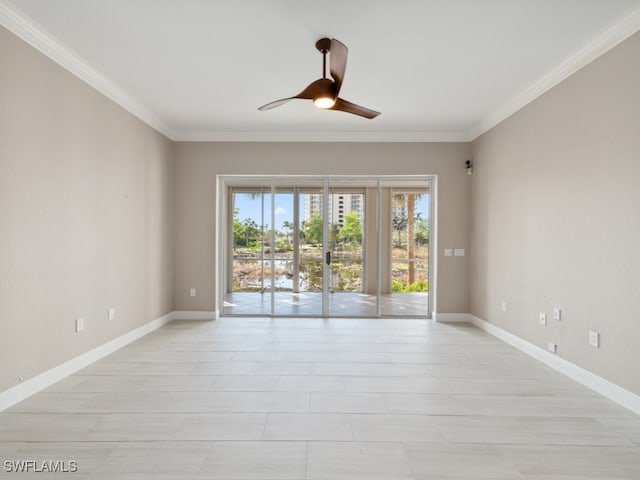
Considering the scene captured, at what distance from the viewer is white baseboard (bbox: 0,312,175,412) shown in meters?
2.49

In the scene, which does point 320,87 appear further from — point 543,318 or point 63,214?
point 543,318

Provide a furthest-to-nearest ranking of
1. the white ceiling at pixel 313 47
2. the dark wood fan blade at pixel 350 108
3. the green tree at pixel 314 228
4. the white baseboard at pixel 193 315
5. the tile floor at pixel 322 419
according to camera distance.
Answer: the green tree at pixel 314 228, the white baseboard at pixel 193 315, the dark wood fan blade at pixel 350 108, the white ceiling at pixel 313 47, the tile floor at pixel 322 419

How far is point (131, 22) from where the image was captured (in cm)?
257

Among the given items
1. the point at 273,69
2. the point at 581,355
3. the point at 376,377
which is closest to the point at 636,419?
the point at 581,355

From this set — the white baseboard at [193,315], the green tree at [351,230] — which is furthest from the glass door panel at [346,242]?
the white baseboard at [193,315]

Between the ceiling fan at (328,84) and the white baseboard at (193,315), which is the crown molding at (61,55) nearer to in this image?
the ceiling fan at (328,84)

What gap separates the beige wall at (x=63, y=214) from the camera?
249cm

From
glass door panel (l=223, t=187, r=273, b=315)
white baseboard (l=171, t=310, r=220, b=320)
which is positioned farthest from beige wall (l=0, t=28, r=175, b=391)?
glass door panel (l=223, t=187, r=273, b=315)

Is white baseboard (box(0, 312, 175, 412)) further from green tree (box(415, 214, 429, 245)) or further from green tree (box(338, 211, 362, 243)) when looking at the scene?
green tree (box(415, 214, 429, 245))

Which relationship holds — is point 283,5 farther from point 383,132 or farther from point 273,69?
point 383,132

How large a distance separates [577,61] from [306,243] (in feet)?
13.2

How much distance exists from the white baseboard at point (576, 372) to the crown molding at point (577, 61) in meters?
2.64

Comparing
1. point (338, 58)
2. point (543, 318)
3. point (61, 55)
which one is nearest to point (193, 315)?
point (61, 55)

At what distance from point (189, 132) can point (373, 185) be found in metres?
2.98
